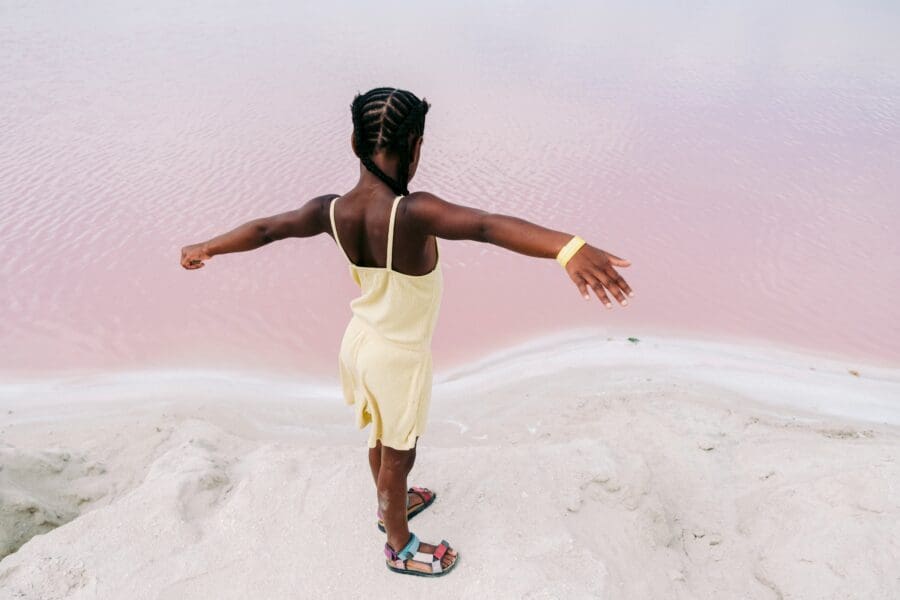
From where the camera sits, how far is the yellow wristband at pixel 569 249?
1608mm

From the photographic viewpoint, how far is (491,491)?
2898 mm

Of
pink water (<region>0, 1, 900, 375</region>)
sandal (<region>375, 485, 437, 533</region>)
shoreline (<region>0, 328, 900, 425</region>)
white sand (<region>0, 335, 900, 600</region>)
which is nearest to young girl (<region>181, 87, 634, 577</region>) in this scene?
sandal (<region>375, 485, 437, 533</region>)

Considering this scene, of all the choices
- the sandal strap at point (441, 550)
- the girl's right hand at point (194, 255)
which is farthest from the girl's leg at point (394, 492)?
the girl's right hand at point (194, 255)

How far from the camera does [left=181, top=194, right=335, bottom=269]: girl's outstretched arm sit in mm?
1976

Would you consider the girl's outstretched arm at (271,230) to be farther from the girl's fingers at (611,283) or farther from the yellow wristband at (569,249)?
the girl's fingers at (611,283)

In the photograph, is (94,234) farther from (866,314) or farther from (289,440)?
(866,314)

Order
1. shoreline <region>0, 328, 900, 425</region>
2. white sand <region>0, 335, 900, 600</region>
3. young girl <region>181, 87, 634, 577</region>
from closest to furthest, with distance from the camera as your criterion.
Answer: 1. young girl <region>181, 87, 634, 577</region>
2. white sand <region>0, 335, 900, 600</region>
3. shoreline <region>0, 328, 900, 425</region>

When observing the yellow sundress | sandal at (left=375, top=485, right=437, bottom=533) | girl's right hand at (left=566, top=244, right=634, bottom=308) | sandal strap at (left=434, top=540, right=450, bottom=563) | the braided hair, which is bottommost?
sandal at (left=375, top=485, right=437, bottom=533)

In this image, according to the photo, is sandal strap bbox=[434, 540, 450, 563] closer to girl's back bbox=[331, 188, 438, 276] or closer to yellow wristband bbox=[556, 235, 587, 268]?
girl's back bbox=[331, 188, 438, 276]

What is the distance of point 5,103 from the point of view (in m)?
8.72

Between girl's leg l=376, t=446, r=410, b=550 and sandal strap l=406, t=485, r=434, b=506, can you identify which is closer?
girl's leg l=376, t=446, r=410, b=550

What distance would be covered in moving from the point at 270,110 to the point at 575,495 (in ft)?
24.9

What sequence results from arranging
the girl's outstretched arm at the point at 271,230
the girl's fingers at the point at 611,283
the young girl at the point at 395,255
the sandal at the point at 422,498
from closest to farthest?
the girl's fingers at the point at 611,283
the young girl at the point at 395,255
the girl's outstretched arm at the point at 271,230
the sandal at the point at 422,498

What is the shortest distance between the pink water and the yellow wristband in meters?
3.24
